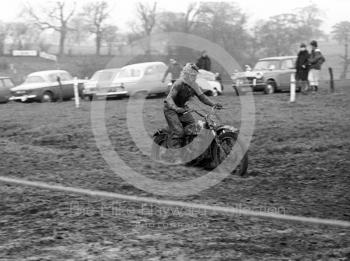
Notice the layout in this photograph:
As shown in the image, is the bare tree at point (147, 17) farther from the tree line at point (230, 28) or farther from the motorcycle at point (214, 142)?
the motorcycle at point (214, 142)

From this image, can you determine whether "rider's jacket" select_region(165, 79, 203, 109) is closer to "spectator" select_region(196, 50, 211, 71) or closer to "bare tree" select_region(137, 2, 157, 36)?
"spectator" select_region(196, 50, 211, 71)

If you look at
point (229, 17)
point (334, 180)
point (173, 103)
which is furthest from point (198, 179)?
point (229, 17)

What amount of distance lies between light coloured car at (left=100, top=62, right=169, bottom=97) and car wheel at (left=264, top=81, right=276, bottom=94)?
4.81 meters

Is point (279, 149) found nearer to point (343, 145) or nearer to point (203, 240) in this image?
point (343, 145)

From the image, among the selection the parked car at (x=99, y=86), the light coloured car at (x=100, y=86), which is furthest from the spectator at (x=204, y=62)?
the parked car at (x=99, y=86)

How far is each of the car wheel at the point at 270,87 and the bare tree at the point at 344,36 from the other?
11.7m

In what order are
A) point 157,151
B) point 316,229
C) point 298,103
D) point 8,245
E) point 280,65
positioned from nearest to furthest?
point 8,245
point 316,229
point 157,151
point 298,103
point 280,65

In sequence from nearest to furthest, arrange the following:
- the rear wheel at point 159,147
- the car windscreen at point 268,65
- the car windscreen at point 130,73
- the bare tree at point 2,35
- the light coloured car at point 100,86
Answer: the rear wheel at point 159,147, the car windscreen at point 268,65, the light coloured car at point 100,86, the car windscreen at point 130,73, the bare tree at point 2,35

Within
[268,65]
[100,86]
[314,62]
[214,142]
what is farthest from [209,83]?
[214,142]

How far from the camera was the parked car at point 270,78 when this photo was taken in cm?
2469

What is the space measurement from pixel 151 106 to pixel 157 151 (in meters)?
9.93

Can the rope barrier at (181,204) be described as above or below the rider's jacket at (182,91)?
below

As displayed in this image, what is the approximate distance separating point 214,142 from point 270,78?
1615cm

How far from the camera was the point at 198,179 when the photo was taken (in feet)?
28.7
